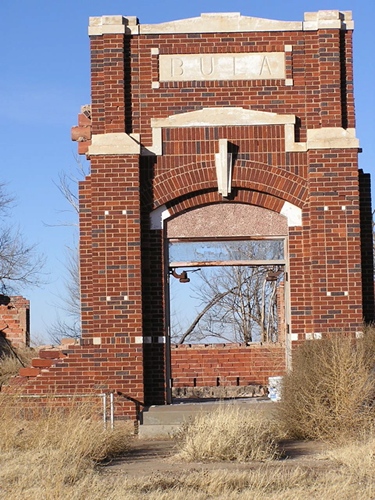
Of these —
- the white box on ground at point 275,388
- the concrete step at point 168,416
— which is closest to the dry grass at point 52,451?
the concrete step at point 168,416

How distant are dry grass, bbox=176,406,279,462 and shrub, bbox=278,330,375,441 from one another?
129 centimetres

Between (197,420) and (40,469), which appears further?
(197,420)

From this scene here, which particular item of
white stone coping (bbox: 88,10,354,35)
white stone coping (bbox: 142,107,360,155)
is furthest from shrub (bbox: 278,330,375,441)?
white stone coping (bbox: 88,10,354,35)

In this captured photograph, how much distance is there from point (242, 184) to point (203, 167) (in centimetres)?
75

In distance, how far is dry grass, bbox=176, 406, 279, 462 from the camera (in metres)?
12.8

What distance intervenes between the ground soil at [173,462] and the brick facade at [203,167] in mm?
2785

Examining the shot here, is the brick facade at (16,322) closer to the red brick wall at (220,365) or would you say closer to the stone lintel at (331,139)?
the red brick wall at (220,365)

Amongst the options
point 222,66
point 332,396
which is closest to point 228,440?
point 332,396

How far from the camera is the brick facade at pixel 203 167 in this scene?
17.0 meters

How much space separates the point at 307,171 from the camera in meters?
17.3

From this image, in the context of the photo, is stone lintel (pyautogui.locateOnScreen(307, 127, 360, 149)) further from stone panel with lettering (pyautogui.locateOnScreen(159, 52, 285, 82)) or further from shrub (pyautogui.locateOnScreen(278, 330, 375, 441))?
shrub (pyautogui.locateOnScreen(278, 330, 375, 441))

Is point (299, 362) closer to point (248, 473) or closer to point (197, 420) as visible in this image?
point (197, 420)

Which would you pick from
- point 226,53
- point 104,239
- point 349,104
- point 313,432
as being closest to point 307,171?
point 349,104

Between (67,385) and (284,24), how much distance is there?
7405mm
